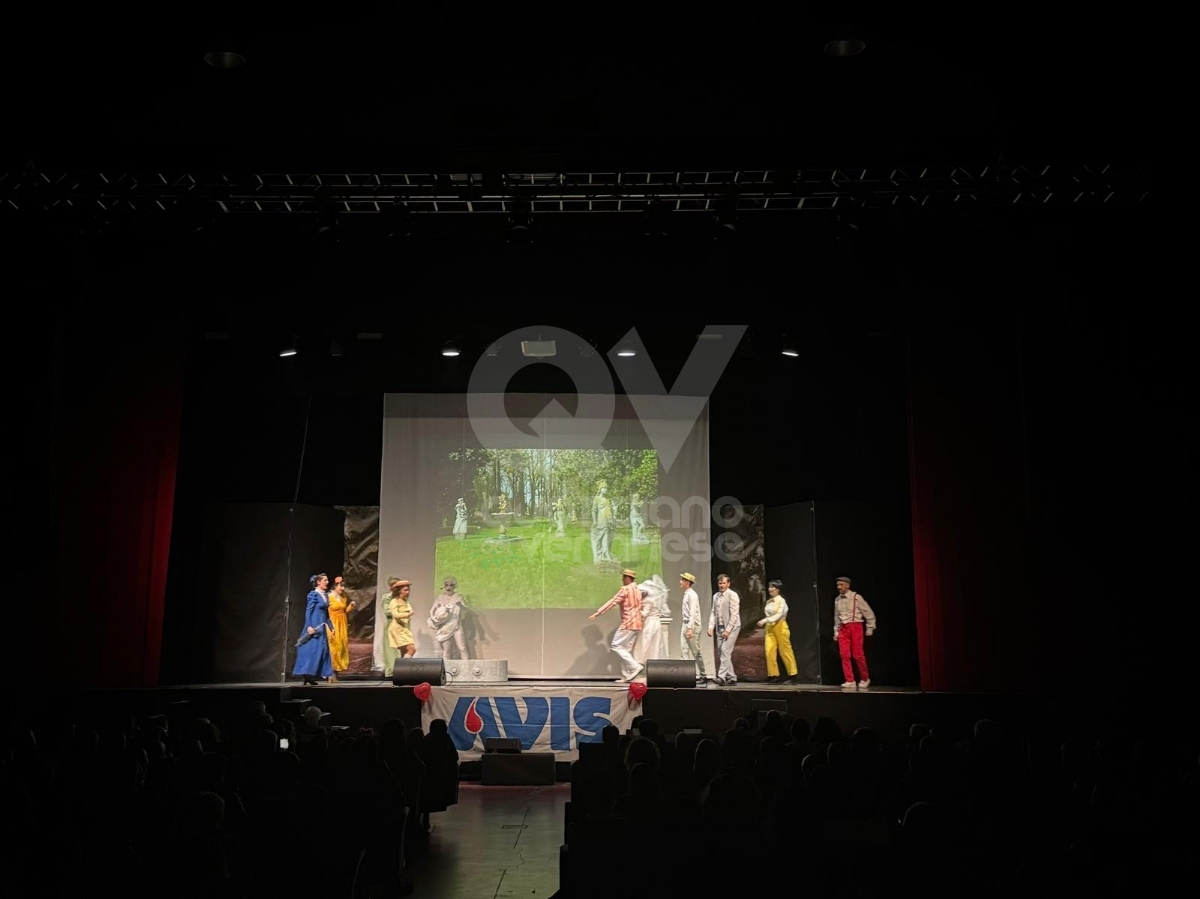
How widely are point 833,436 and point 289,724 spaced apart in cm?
802

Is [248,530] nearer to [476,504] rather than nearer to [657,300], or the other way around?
[476,504]

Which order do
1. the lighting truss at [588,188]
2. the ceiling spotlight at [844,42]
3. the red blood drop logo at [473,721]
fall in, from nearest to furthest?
the ceiling spotlight at [844,42]
the lighting truss at [588,188]
the red blood drop logo at [473,721]

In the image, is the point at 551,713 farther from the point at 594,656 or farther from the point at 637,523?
the point at 637,523

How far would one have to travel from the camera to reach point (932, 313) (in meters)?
10.6

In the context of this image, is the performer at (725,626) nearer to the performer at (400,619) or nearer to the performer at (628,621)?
the performer at (628,621)

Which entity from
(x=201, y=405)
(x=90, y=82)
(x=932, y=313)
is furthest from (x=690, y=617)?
(x=90, y=82)

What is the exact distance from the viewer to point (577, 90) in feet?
23.7

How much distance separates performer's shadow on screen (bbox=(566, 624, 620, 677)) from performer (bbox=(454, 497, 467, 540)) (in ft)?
6.77

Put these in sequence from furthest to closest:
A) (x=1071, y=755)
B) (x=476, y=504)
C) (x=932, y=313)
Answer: (x=476, y=504) < (x=932, y=313) < (x=1071, y=755)

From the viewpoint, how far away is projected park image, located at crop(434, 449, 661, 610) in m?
13.0

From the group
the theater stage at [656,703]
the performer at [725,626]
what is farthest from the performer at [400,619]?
the performer at [725,626]

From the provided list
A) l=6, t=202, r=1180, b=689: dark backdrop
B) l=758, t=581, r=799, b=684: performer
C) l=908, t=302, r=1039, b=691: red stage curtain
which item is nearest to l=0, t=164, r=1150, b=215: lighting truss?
l=6, t=202, r=1180, b=689: dark backdrop

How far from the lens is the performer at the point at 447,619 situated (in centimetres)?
1263

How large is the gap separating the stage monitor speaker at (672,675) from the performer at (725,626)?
1.90 meters
